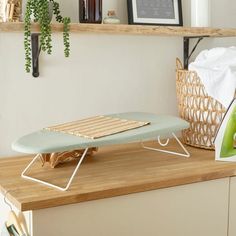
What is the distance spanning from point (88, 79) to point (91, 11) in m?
0.25

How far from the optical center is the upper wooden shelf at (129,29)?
1369mm

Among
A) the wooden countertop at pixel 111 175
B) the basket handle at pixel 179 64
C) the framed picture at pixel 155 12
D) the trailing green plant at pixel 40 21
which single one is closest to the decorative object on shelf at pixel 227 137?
the wooden countertop at pixel 111 175

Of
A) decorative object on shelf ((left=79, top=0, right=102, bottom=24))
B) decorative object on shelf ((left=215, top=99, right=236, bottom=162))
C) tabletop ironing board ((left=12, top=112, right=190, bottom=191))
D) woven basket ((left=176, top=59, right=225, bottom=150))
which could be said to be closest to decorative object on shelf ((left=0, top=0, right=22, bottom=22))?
decorative object on shelf ((left=79, top=0, right=102, bottom=24))

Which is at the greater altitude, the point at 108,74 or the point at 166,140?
the point at 108,74

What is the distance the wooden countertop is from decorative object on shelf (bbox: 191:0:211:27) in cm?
49

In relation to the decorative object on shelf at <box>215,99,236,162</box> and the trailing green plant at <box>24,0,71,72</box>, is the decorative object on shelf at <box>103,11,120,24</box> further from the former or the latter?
the decorative object on shelf at <box>215,99,236,162</box>

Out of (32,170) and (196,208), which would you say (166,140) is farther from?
(32,170)

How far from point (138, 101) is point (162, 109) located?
0.40ft

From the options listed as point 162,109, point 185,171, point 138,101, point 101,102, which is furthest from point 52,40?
point 185,171

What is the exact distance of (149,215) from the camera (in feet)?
3.90

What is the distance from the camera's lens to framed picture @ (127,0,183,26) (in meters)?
1.62

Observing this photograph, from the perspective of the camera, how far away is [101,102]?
5.44ft

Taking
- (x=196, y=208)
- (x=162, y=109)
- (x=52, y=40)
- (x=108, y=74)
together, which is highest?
(x=52, y=40)

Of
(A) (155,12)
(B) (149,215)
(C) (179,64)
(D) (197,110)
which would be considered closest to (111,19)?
(A) (155,12)
